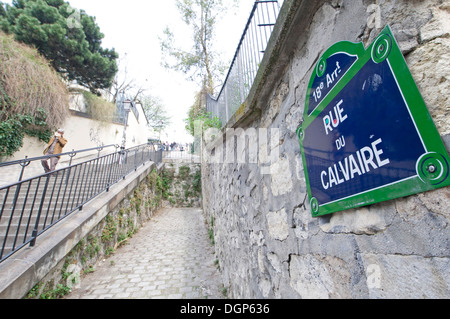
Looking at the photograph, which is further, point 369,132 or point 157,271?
point 157,271

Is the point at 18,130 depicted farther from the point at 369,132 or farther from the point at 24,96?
the point at 369,132

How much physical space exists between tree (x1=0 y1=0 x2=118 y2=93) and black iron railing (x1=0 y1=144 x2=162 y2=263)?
731 centimetres

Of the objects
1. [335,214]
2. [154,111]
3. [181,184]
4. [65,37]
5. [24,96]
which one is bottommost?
[335,214]

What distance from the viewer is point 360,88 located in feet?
2.48

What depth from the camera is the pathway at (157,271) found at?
10.5 feet

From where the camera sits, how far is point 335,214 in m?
0.99

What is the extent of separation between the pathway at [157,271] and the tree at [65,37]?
10.1 metres

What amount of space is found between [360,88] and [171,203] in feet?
37.6

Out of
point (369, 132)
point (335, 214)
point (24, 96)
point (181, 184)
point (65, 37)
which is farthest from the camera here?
point (181, 184)

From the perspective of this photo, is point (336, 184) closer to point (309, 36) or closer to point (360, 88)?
point (360, 88)

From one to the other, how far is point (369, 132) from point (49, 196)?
20.5 feet

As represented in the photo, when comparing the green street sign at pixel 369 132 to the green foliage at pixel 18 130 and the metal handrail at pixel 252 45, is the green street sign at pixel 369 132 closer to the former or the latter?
the metal handrail at pixel 252 45

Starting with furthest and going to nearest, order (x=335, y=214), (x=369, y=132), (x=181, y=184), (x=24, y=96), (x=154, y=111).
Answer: (x=154, y=111) < (x=181, y=184) < (x=24, y=96) < (x=335, y=214) < (x=369, y=132)

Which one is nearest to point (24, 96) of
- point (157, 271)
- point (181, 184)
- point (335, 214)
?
point (181, 184)
